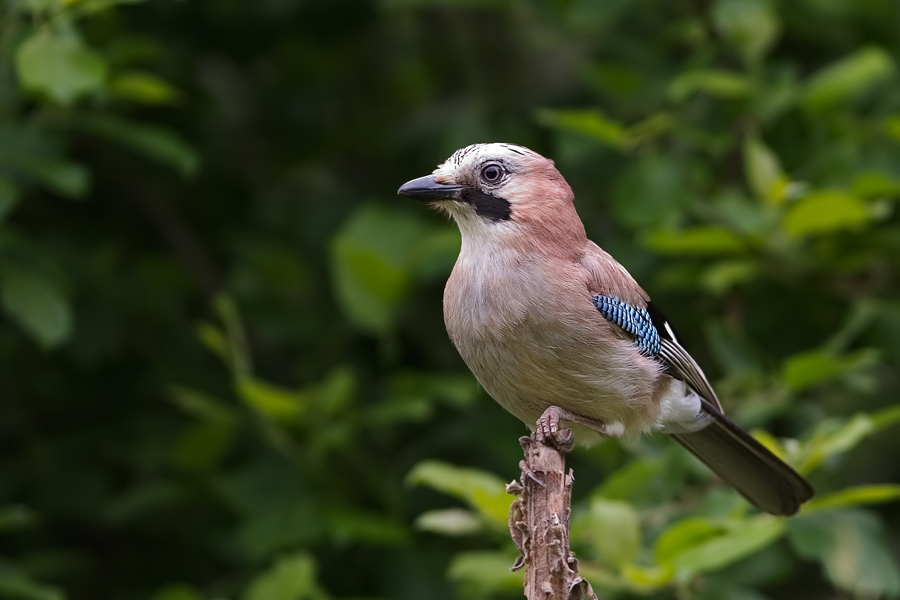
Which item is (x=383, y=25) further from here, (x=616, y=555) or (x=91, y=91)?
(x=616, y=555)

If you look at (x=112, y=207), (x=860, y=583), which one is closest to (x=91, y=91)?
(x=112, y=207)

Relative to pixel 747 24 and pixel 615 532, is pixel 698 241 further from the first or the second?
pixel 615 532

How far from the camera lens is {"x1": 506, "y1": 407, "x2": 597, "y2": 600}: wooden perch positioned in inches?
110

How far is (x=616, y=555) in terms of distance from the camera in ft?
11.6

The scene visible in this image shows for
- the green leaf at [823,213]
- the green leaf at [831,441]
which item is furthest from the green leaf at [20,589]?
the green leaf at [823,213]

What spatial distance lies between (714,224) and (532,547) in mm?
2008

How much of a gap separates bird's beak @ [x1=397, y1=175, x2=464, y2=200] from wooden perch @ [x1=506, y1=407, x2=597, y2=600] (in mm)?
769

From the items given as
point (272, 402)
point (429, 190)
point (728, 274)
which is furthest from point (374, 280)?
point (728, 274)

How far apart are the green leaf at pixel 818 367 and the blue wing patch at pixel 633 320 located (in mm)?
632

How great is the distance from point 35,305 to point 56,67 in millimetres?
826

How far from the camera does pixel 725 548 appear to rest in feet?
10.8

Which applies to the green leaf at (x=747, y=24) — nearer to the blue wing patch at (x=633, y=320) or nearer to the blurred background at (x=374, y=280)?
the blurred background at (x=374, y=280)

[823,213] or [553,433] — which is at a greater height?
[823,213]

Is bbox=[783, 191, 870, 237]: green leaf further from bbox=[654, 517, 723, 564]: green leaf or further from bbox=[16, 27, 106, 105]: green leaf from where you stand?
bbox=[16, 27, 106, 105]: green leaf
